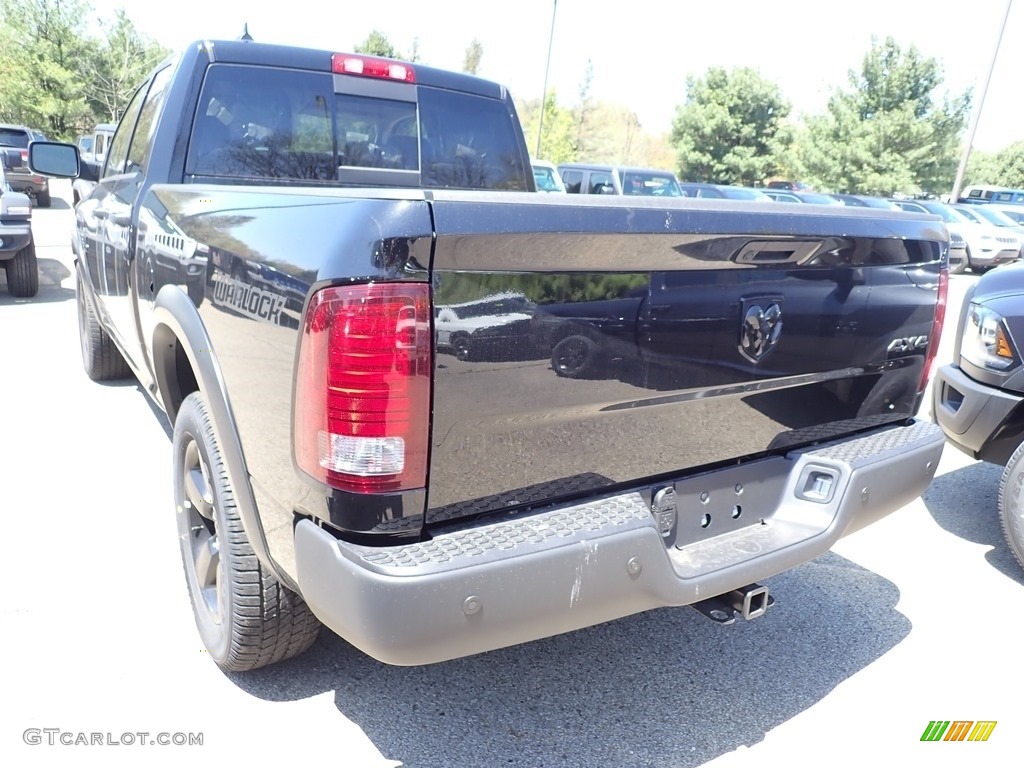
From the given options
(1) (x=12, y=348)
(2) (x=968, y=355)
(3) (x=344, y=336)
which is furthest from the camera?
(1) (x=12, y=348)

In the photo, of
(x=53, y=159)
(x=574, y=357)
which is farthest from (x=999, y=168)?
(x=574, y=357)

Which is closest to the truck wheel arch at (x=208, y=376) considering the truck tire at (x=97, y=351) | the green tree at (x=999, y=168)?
the truck tire at (x=97, y=351)

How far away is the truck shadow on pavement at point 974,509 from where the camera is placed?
12.4 feet

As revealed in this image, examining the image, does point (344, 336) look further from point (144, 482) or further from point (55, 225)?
point (55, 225)

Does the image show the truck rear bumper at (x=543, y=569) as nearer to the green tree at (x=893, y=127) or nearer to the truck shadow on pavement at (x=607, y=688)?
the truck shadow on pavement at (x=607, y=688)

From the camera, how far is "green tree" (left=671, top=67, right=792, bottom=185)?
4044 cm

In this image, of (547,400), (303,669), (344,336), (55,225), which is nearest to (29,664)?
(303,669)

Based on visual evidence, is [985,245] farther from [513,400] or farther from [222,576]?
[222,576]

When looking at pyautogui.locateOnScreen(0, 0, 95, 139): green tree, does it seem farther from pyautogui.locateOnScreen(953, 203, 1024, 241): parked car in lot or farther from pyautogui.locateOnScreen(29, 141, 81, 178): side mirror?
pyautogui.locateOnScreen(29, 141, 81, 178): side mirror

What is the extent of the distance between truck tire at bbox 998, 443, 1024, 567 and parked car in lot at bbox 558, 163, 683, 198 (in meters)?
13.3

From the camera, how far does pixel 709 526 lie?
→ 7.48 ft

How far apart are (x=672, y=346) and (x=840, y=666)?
1600 mm

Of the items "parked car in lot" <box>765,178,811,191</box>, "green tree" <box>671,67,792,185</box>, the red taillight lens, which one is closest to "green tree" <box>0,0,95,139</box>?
"green tree" <box>671,67,792,185</box>

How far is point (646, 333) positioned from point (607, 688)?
1.33 meters
